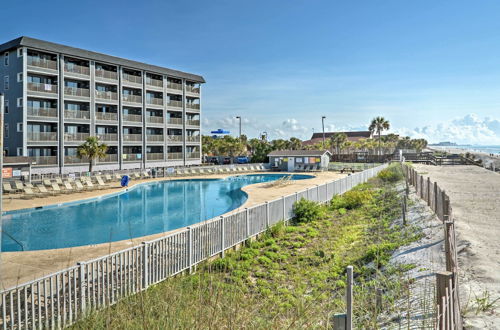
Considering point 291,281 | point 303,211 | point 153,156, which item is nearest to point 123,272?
point 291,281

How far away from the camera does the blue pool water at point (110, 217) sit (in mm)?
13961

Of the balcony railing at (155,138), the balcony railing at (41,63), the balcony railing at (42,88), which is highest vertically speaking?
the balcony railing at (41,63)

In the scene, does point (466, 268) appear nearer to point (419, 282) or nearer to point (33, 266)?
point (419, 282)

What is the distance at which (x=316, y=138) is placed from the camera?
133125 mm

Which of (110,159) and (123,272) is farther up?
(110,159)

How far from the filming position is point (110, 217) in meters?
18.4

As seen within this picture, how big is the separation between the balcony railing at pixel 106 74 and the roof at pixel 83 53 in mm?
1120

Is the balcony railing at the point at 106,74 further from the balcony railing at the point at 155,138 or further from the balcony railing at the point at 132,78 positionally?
the balcony railing at the point at 155,138

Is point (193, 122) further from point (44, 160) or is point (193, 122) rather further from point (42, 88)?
point (44, 160)

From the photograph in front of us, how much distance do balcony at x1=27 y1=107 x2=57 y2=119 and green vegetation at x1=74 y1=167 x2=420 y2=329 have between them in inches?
1134

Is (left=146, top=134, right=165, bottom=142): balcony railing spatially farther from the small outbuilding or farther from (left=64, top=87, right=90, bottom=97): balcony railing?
the small outbuilding

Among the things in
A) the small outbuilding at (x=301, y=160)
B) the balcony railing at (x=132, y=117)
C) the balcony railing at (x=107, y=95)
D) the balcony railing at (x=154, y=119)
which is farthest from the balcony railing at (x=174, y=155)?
the small outbuilding at (x=301, y=160)

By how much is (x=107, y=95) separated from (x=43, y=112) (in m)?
7.26

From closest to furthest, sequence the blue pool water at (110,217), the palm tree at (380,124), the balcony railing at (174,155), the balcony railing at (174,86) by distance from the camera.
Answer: the blue pool water at (110,217), the balcony railing at (174,155), the balcony railing at (174,86), the palm tree at (380,124)
